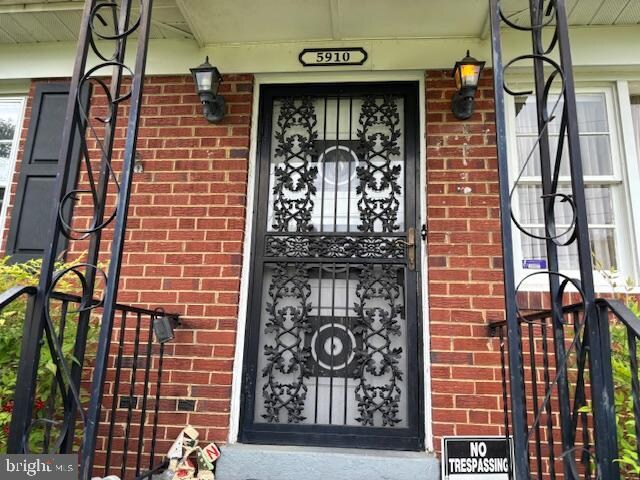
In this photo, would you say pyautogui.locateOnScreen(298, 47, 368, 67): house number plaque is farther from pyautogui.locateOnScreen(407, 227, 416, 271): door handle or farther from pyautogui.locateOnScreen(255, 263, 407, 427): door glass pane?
pyautogui.locateOnScreen(255, 263, 407, 427): door glass pane

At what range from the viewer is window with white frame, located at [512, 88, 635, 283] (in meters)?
2.94

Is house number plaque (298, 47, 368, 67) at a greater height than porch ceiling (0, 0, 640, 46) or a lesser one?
lesser

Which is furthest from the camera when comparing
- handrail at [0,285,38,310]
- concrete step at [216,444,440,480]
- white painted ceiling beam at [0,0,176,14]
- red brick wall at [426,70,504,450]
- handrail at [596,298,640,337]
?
white painted ceiling beam at [0,0,176,14]

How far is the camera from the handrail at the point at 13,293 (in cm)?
164

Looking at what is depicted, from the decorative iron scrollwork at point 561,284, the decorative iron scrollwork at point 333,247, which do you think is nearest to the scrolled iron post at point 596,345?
the decorative iron scrollwork at point 561,284

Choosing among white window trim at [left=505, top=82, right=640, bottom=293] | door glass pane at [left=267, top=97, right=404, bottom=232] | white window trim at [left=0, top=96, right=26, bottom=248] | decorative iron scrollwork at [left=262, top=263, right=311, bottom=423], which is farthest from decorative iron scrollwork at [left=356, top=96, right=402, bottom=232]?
white window trim at [left=0, top=96, right=26, bottom=248]

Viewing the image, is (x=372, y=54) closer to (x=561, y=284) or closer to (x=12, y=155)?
(x=561, y=284)

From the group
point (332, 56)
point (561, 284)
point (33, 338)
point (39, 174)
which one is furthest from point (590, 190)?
point (39, 174)

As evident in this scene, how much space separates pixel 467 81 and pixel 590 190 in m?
1.15

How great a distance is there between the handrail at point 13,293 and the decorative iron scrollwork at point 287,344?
146 centimetres

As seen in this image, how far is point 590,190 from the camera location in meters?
3.06

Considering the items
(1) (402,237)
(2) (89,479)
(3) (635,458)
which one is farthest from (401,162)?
(2) (89,479)

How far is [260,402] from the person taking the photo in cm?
288

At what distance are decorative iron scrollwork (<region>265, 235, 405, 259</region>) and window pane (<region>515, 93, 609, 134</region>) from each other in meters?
1.24
